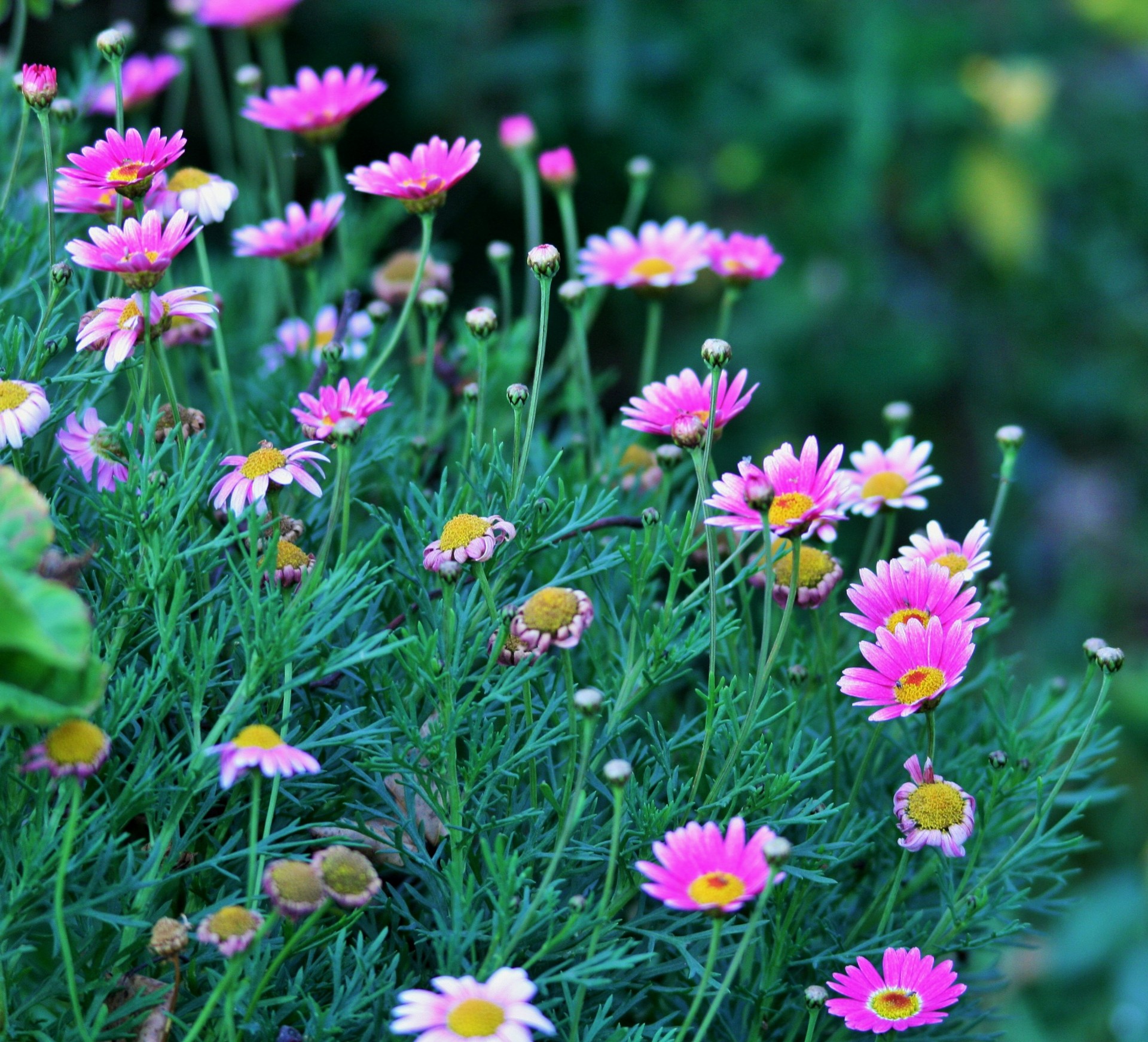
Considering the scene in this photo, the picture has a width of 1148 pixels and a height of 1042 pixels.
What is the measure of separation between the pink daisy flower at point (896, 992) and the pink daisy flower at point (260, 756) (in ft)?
0.72

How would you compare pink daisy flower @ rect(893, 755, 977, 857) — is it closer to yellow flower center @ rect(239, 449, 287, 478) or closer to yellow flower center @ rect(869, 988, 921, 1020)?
yellow flower center @ rect(869, 988, 921, 1020)

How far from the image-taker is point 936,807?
1.67 ft

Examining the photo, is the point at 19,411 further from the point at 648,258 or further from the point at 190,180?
the point at 648,258

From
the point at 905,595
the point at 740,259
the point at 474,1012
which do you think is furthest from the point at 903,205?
the point at 474,1012

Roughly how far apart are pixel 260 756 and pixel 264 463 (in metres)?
0.15

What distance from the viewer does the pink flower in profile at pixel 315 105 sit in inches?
28.1

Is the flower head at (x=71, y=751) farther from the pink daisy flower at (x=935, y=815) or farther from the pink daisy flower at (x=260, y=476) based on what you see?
the pink daisy flower at (x=935, y=815)

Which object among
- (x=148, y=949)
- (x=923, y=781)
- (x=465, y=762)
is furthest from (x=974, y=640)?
(x=148, y=949)

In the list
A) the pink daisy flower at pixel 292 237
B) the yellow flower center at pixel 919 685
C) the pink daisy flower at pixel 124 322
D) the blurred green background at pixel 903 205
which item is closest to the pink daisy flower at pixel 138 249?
the pink daisy flower at pixel 124 322

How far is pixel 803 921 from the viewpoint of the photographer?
57cm

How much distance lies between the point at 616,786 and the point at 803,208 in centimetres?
160

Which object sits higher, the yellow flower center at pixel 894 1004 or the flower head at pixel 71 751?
the flower head at pixel 71 751

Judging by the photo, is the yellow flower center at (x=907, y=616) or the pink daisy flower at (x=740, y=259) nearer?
the yellow flower center at (x=907, y=616)

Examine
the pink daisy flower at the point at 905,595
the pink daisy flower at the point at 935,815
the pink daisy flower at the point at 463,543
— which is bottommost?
the pink daisy flower at the point at 935,815
